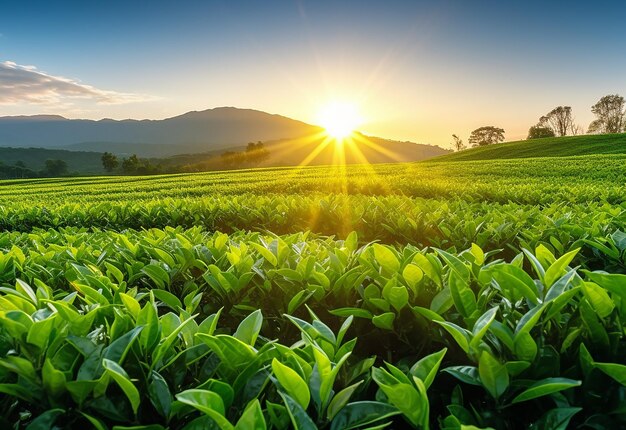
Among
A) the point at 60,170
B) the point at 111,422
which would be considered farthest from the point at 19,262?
the point at 60,170

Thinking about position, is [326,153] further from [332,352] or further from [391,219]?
[332,352]

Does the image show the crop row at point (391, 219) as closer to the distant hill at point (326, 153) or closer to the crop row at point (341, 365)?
the crop row at point (341, 365)

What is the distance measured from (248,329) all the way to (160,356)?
32 cm

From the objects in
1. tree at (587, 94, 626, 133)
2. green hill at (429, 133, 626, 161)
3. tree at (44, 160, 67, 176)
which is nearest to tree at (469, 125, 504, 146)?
tree at (587, 94, 626, 133)

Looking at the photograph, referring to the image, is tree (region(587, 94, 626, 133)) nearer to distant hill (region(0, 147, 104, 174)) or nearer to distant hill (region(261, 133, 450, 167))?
distant hill (region(261, 133, 450, 167))

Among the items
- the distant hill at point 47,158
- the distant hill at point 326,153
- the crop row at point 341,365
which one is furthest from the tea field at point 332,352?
the distant hill at point 47,158

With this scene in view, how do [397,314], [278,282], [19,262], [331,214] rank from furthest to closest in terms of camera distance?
[331,214] < [19,262] < [278,282] < [397,314]

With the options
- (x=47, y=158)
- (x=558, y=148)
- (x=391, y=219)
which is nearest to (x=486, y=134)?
(x=558, y=148)

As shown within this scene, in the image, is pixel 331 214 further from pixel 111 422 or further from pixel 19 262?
pixel 111 422

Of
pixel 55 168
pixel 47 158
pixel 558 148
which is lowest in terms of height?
pixel 558 148

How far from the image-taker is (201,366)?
1533 mm

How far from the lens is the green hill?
34062 mm

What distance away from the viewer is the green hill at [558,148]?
34.1m

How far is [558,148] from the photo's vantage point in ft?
125
